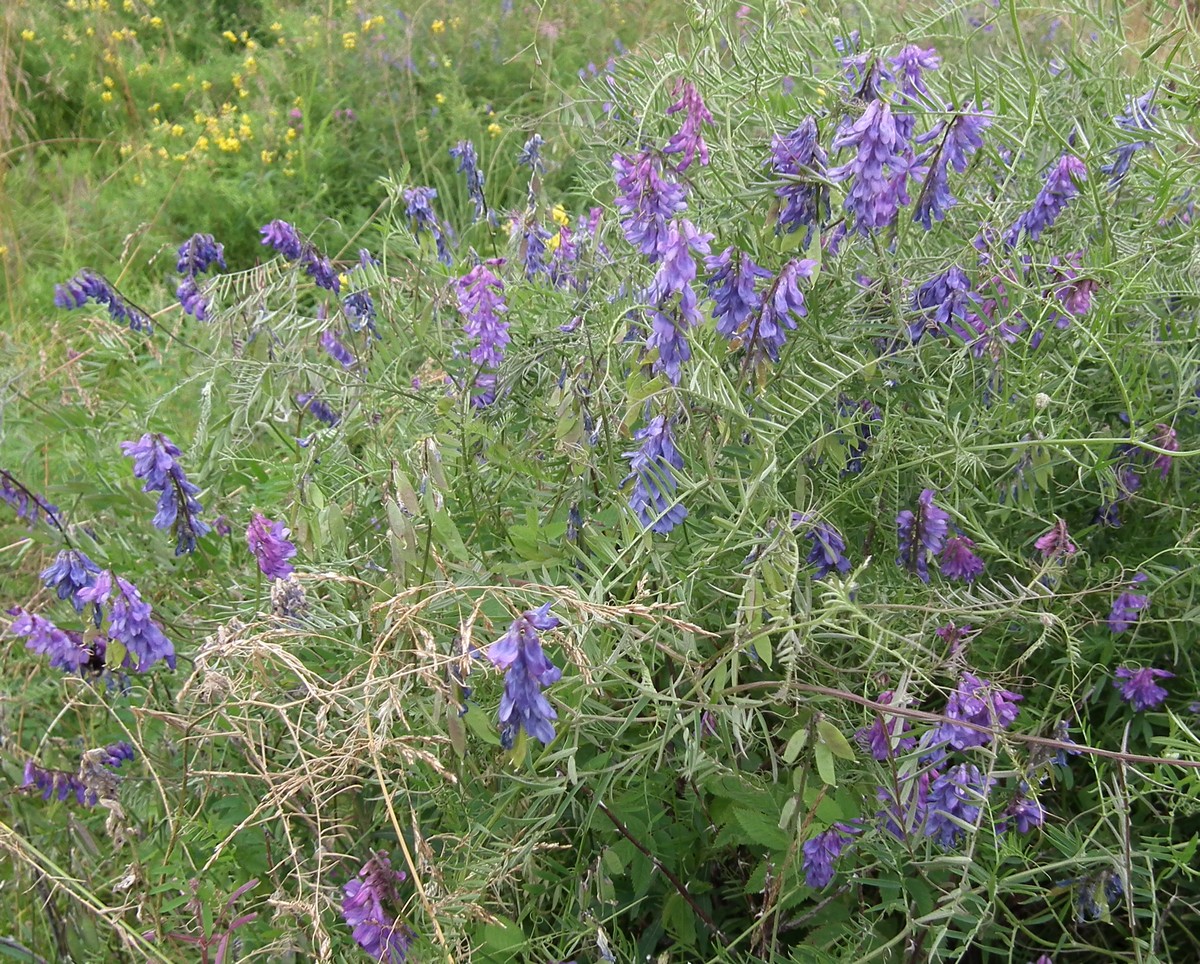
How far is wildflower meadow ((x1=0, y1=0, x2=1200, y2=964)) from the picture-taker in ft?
4.43

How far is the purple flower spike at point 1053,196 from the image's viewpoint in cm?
161

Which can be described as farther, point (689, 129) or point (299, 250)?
point (299, 250)

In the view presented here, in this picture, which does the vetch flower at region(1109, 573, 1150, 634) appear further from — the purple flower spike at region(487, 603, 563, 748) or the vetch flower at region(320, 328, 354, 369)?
the vetch flower at region(320, 328, 354, 369)

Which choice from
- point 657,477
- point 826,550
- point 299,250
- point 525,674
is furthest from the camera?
point 299,250

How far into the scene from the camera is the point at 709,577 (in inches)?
60.2

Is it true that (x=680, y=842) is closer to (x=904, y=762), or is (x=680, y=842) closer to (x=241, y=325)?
(x=904, y=762)

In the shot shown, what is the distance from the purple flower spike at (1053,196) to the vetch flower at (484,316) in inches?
31.5

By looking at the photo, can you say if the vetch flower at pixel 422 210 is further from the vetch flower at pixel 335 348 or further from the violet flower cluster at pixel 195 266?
the violet flower cluster at pixel 195 266

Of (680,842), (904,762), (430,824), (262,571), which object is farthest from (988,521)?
(262,571)

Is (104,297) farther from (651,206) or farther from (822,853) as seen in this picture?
(822,853)

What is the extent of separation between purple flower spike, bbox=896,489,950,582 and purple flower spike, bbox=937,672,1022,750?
209mm

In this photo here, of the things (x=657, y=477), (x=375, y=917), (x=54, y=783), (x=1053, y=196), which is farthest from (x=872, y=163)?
(x=54, y=783)

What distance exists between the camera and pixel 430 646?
110cm

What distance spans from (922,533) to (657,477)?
0.40m
